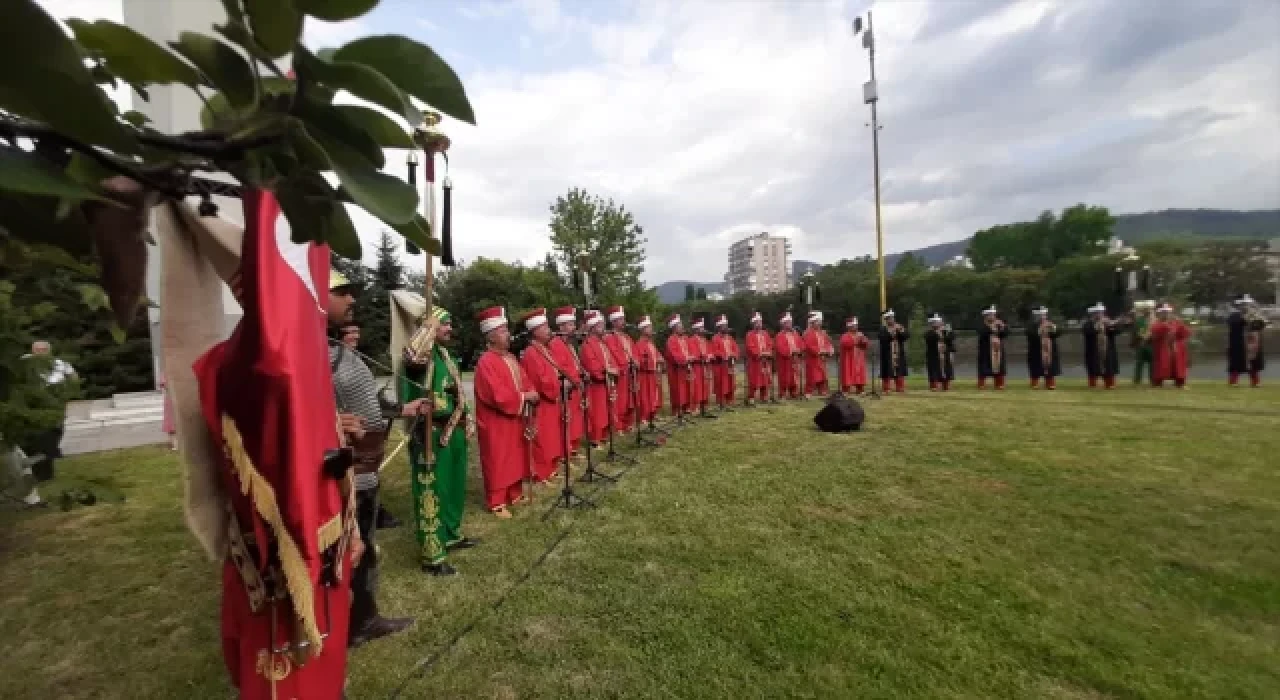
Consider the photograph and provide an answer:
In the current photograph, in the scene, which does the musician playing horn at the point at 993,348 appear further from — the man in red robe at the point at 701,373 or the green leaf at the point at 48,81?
the green leaf at the point at 48,81

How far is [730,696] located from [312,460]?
2.66 metres

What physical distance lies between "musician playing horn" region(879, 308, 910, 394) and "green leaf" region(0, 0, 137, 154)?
51.0 feet

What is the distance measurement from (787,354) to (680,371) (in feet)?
11.0

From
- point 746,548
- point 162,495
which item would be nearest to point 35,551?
point 162,495

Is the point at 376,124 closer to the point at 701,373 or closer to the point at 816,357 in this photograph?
the point at 701,373

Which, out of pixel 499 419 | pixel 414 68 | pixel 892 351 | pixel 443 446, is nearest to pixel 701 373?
pixel 892 351

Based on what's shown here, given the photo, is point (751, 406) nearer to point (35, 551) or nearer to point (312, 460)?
point (35, 551)

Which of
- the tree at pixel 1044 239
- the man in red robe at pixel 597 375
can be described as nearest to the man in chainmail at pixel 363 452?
the man in red robe at pixel 597 375

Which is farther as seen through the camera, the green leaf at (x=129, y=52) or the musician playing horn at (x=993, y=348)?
the musician playing horn at (x=993, y=348)

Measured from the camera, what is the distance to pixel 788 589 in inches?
166

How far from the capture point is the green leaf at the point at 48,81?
49cm

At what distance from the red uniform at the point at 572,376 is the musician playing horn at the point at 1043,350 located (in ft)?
39.7

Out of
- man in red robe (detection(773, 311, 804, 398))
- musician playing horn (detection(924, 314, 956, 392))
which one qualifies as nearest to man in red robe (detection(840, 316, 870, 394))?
man in red robe (detection(773, 311, 804, 398))

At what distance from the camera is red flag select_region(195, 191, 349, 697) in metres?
1.18
